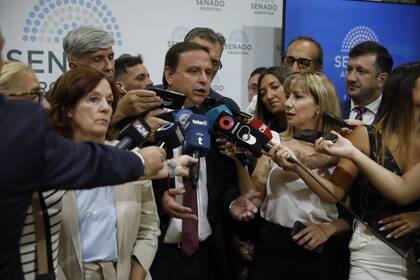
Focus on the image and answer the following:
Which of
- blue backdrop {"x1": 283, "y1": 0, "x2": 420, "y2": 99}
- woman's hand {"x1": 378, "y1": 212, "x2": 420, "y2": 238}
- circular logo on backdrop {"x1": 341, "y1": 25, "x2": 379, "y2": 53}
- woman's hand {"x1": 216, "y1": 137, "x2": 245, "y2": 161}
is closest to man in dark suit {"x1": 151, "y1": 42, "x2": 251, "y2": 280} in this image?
woman's hand {"x1": 216, "y1": 137, "x2": 245, "y2": 161}

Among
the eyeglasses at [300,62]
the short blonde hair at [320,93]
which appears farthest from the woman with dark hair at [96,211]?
the eyeglasses at [300,62]

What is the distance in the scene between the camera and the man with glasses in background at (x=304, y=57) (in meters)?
3.25

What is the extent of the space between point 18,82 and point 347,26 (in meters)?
3.32

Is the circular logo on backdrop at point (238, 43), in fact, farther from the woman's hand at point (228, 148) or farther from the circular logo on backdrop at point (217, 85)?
the woman's hand at point (228, 148)

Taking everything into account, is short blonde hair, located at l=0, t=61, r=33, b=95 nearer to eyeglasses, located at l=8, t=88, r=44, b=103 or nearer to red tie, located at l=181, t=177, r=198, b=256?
eyeglasses, located at l=8, t=88, r=44, b=103

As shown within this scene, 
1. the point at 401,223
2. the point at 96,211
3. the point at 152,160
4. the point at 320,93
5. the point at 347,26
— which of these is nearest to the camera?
the point at 152,160

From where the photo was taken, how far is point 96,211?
176 centimetres

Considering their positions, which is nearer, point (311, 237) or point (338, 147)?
point (338, 147)

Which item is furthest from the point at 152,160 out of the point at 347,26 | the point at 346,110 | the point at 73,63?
the point at 347,26

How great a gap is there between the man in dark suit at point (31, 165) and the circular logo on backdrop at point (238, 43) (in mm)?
2954

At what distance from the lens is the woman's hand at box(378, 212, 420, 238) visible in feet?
6.08

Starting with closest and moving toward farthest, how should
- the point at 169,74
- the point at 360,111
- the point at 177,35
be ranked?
the point at 169,74 → the point at 360,111 → the point at 177,35

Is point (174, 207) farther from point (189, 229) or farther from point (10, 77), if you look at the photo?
point (10, 77)

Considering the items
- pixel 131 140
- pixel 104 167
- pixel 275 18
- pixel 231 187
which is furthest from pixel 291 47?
pixel 104 167
